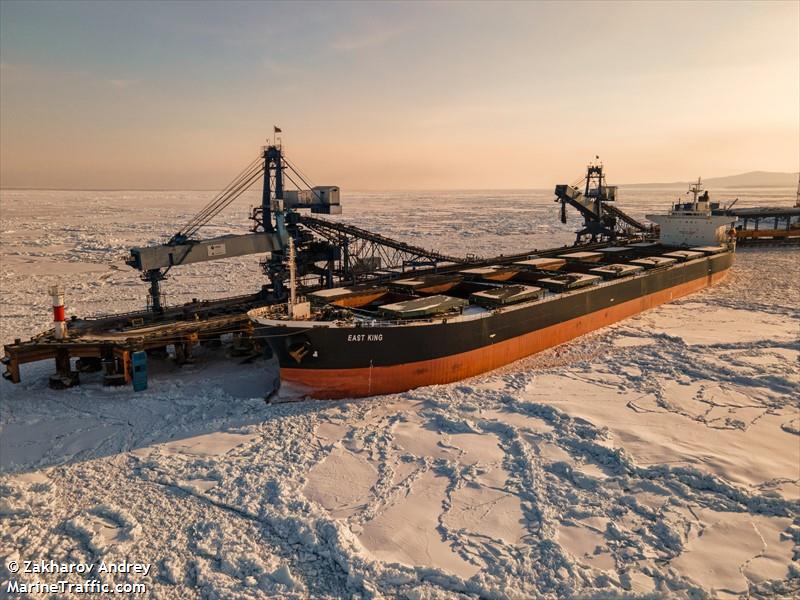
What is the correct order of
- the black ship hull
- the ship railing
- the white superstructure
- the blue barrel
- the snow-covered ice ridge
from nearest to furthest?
the snow-covered ice ridge → the black ship hull → the blue barrel → the ship railing → the white superstructure

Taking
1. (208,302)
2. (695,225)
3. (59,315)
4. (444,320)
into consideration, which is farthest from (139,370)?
(695,225)

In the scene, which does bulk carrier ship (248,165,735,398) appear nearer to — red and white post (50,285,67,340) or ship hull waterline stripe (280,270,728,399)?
ship hull waterline stripe (280,270,728,399)

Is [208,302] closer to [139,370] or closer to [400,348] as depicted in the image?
[139,370]

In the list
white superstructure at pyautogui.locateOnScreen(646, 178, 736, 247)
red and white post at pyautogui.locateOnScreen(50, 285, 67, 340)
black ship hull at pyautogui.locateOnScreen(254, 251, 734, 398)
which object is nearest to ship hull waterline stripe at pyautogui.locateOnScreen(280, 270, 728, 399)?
black ship hull at pyautogui.locateOnScreen(254, 251, 734, 398)

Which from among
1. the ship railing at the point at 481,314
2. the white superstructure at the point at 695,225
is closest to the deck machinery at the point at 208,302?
the ship railing at the point at 481,314

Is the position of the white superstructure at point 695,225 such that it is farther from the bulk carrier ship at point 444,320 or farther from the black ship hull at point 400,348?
the black ship hull at point 400,348

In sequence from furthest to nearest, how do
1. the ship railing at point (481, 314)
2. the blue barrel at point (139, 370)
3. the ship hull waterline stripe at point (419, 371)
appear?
the ship railing at point (481, 314)
the blue barrel at point (139, 370)
the ship hull waterline stripe at point (419, 371)
